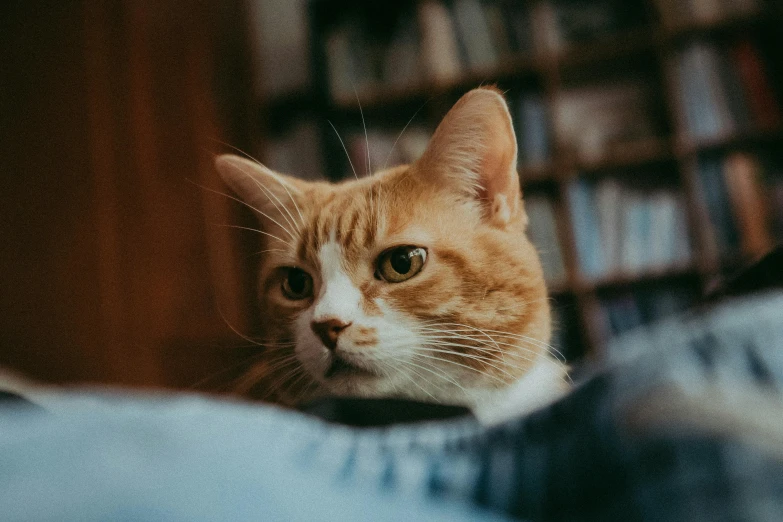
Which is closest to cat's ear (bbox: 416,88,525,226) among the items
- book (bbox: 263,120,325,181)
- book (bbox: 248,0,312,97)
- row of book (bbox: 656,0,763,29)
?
book (bbox: 263,120,325,181)

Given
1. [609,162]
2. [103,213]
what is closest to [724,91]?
[609,162]

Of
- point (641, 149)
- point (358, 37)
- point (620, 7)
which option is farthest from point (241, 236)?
point (620, 7)

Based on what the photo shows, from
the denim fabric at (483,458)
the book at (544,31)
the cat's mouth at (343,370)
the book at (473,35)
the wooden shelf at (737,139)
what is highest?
the book at (544,31)

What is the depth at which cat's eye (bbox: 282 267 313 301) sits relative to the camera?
62cm

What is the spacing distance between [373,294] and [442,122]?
A: 216 millimetres

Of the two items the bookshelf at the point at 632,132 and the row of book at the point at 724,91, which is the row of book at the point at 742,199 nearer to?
the bookshelf at the point at 632,132

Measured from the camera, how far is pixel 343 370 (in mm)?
519

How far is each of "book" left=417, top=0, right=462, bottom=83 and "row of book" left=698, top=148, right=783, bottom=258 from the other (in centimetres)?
99

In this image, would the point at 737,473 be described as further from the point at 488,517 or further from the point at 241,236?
the point at 241,236

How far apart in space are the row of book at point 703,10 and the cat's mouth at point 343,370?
1.82m

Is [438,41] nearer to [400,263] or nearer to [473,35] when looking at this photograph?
[473,35]

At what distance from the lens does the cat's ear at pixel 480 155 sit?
0.54m

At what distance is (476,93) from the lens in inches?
21.0

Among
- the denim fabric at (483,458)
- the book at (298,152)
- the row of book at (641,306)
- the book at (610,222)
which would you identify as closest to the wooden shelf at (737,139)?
the book at (610,222)
